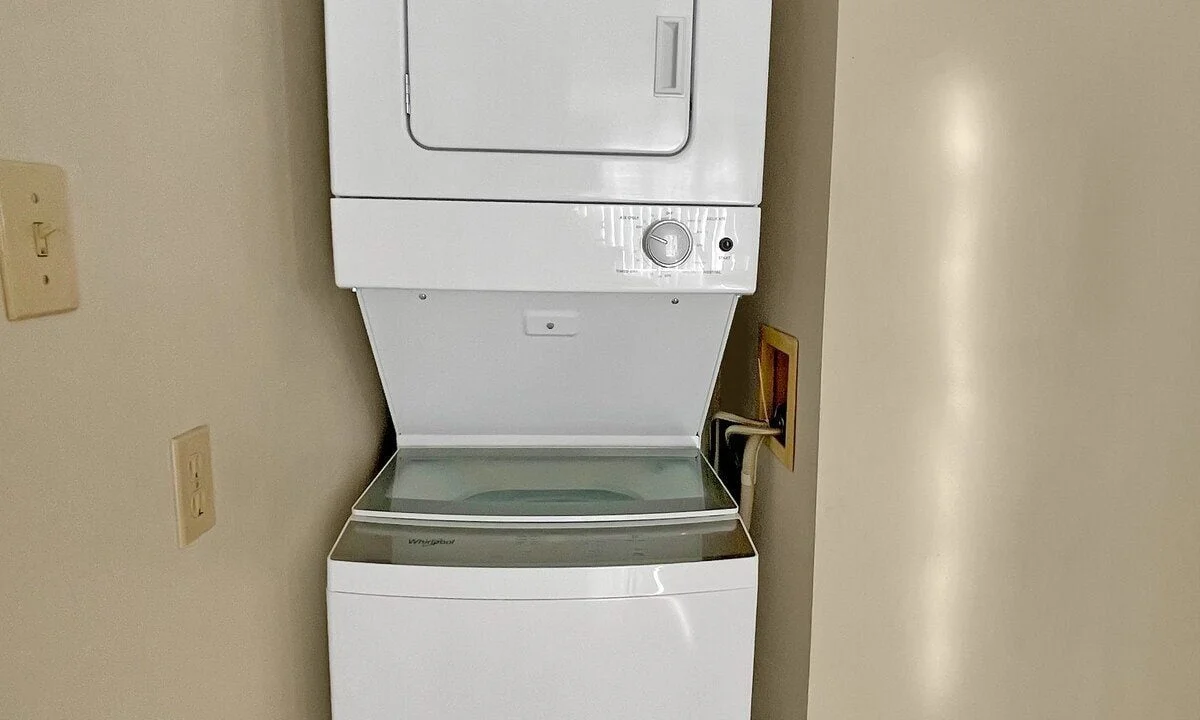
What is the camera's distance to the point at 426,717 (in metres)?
1.10

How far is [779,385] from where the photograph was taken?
4.56ft

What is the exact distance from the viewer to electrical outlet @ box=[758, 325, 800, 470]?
127 cm

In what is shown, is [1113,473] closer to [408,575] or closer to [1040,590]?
[1040,590]

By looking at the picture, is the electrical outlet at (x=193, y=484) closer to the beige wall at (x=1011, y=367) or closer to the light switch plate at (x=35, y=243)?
the light switch plate at (x=35, y=243)

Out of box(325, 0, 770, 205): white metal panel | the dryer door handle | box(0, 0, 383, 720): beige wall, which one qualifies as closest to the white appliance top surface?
box(0, 0, 383, 720): beige wall

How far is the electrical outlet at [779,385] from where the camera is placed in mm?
1271

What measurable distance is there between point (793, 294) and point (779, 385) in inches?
7.4

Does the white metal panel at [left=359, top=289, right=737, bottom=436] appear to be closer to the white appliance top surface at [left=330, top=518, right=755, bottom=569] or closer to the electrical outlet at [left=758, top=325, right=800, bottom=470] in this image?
the electrical outlet at [left=758, top=325, right=800, bottom=470]

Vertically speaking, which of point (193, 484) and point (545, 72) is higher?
point (545, 72)

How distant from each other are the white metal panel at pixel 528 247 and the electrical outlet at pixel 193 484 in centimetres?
35

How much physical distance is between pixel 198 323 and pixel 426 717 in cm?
61

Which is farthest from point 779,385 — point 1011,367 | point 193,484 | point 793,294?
point 193,484

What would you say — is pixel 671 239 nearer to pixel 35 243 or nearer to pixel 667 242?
pixel 667 242

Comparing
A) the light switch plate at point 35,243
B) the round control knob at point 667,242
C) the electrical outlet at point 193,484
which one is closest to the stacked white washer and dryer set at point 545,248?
the round control knob at point 667,242
